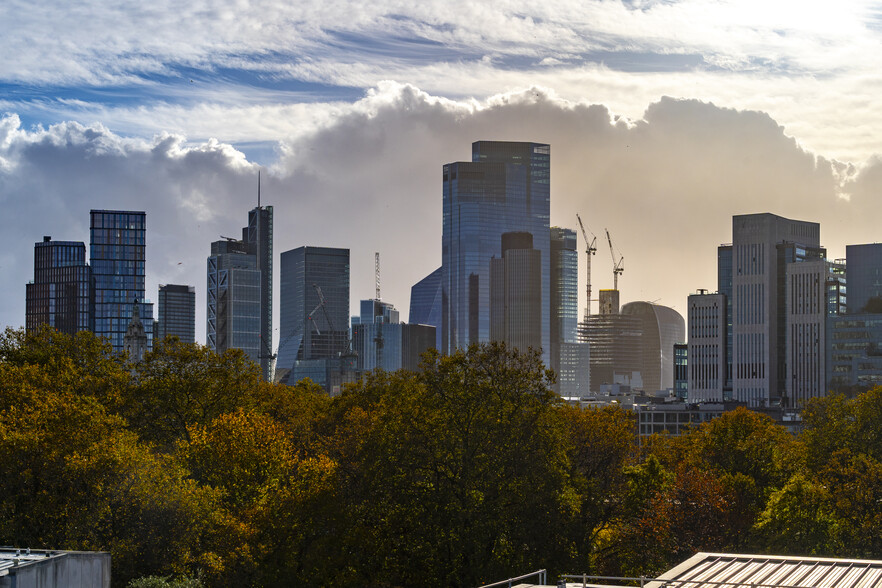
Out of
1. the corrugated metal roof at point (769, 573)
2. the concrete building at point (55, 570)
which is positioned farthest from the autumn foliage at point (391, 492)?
the corrugated metal roof at point (769, 573)

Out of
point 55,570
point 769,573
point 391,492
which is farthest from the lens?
point 391,492

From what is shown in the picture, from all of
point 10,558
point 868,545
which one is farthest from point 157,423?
point 868,545

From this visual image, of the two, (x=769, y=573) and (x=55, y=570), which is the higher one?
(x=769, y=573)

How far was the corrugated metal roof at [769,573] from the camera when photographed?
42.8m

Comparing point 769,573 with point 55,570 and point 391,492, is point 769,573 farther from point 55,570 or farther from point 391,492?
point 391,492

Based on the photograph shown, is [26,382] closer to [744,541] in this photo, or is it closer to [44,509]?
[44,509]

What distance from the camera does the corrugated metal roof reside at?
4278 centimetres

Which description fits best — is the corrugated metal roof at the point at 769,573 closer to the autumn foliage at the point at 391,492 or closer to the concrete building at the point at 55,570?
the autumn foliage at the point at 391,492

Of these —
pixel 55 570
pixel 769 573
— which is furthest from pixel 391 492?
pixel 769 573

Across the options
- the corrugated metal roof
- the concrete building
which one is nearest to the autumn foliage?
the concrete building

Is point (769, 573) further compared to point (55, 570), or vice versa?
point (55, 570)

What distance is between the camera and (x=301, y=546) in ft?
233

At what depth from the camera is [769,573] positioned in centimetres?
4631

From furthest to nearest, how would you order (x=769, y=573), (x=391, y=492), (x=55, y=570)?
(x=391, y=492), (x=55, y=570), (x=769, y=573)
